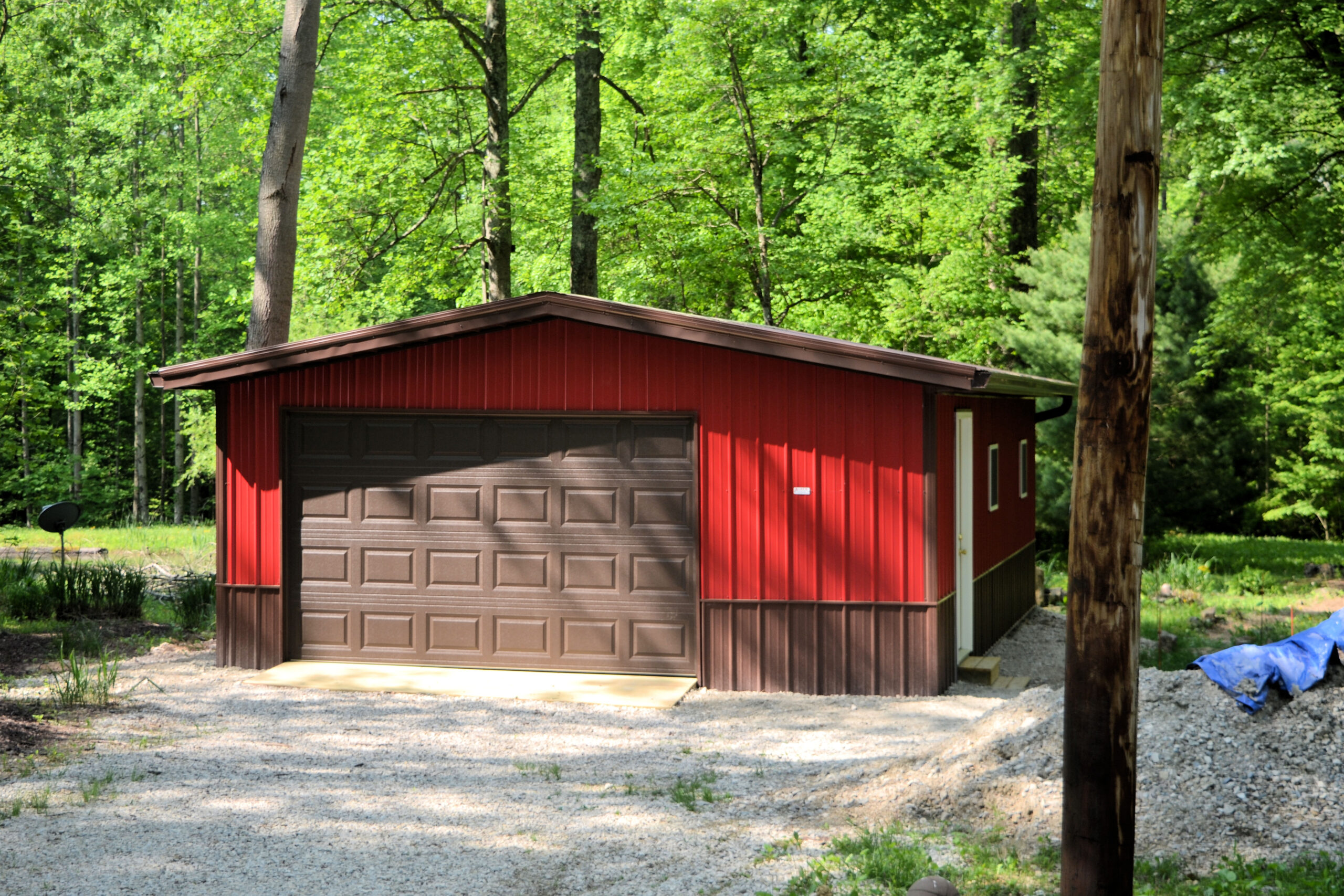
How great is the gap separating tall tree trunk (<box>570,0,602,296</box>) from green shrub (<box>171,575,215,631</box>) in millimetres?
7171

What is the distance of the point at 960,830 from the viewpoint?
605 cm

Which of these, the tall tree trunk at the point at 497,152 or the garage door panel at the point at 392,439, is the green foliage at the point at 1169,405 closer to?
the tall tree trunk at the point at 497,152

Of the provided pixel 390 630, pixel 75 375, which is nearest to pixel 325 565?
pixel 390 630

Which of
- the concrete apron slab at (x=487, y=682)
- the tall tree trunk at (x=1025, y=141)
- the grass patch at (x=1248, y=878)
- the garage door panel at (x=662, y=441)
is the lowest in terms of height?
the concrete apron slab at (x=487, y=682)

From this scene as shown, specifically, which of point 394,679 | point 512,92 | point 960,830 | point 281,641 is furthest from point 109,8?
point 960,830

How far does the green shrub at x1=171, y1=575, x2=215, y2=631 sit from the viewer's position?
42.4 ft

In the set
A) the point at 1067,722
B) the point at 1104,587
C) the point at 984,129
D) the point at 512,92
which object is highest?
the point at 512,92

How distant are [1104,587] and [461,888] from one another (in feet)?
10.7

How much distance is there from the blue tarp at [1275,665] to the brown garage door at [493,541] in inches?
175

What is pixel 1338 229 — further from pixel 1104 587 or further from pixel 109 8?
pixel 109 8

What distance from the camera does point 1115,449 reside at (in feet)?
14.5

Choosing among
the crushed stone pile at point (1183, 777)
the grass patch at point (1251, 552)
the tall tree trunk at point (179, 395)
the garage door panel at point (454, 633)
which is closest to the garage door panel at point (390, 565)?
the garage door panel at point (454, 633)

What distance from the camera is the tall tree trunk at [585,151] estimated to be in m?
18.0

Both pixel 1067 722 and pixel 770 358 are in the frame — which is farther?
pixel 770 358
